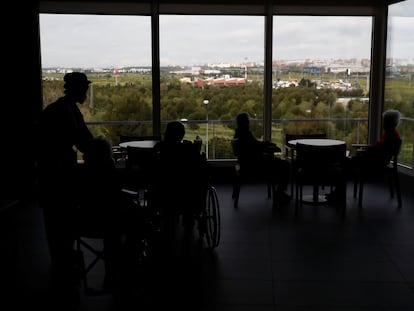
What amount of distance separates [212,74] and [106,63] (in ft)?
5.46

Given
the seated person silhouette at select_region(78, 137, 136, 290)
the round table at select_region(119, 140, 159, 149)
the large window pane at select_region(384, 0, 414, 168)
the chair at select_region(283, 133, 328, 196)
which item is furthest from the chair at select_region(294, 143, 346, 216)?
the seated person silhouette at select_region(78, 137, 136, 290)

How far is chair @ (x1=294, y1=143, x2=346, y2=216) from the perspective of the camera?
5.85 m

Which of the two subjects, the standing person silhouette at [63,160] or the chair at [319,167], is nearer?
the standing person silhouette at [63,160]

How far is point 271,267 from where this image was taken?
13.8 ft

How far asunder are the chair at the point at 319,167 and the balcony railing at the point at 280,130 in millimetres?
2101

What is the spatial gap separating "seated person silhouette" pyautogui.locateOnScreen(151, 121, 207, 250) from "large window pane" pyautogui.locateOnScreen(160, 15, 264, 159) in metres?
3.79

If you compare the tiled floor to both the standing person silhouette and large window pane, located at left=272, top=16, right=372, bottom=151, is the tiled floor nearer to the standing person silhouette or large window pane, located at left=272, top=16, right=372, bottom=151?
the standing person silhouette

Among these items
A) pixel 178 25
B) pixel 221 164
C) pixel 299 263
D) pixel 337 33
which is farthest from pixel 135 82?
pixel 299 263

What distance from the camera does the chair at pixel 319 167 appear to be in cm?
585

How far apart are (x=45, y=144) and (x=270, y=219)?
2841 millimetres

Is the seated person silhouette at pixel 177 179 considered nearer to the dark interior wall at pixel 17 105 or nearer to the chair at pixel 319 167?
the chair at pixel 319 167

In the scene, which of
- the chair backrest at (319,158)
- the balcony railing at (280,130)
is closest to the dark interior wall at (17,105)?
the balcony railing at (280,130)

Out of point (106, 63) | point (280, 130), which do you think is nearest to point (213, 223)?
point (280, 130)

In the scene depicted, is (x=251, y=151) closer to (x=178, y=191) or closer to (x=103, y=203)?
(x=178, y=191)
